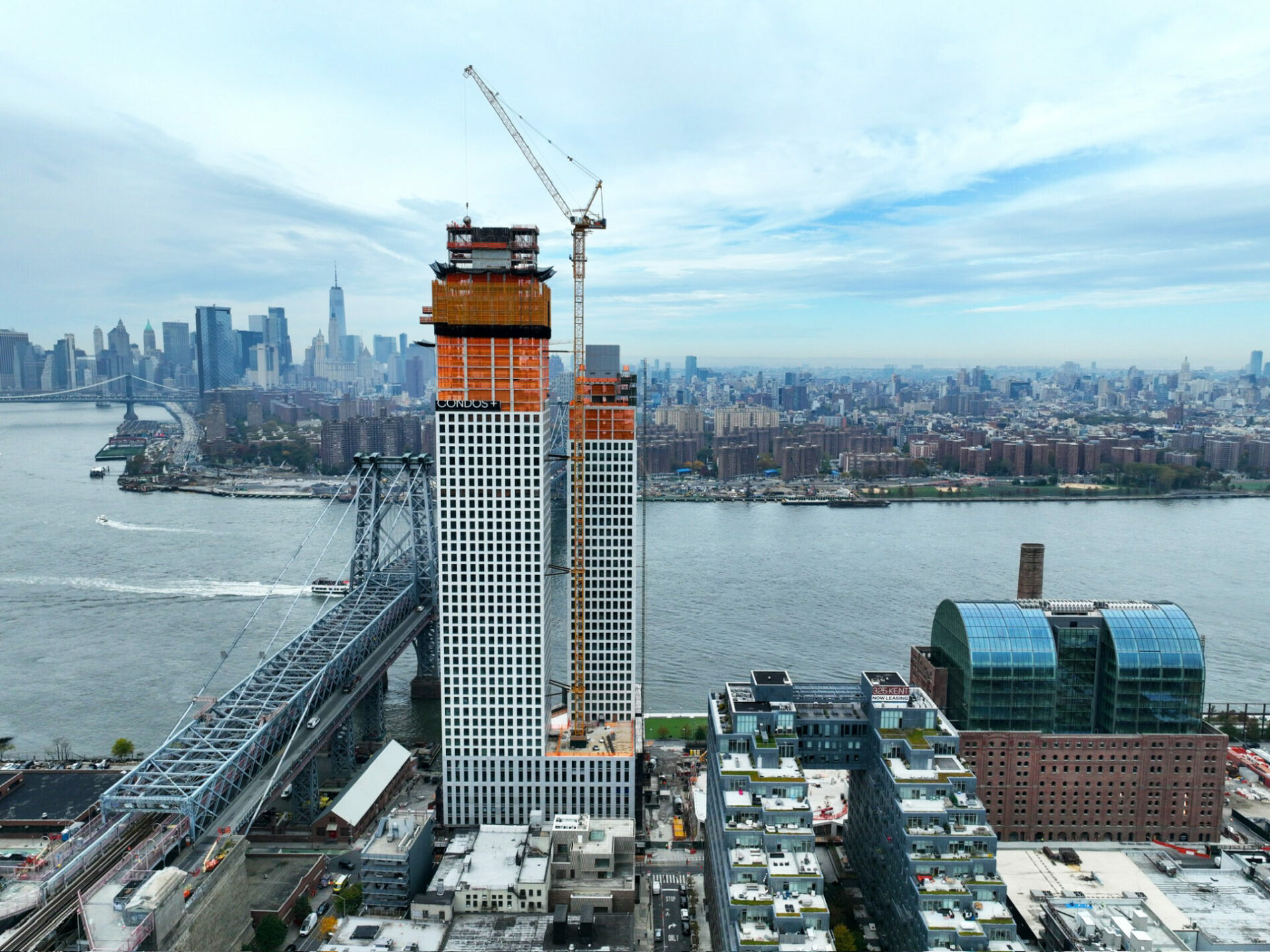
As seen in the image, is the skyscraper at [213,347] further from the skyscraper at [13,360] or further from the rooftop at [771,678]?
the rooftop at [771,678]

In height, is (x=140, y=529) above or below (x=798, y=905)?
below

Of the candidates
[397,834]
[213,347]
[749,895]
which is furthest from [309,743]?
[213,347]

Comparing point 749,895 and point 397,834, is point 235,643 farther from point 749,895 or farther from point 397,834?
point 749,895

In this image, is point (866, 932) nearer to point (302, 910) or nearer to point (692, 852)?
point (692, 852)

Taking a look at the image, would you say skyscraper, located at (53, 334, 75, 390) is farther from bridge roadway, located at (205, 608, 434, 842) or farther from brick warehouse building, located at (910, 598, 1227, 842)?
brick warehouse building, located at (910, 598, 1227, 842)

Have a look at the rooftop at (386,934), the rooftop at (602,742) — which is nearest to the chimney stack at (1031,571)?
the rooftop at (602,742)

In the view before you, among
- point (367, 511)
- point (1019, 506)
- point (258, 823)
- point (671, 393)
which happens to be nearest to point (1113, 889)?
point (258, 823)

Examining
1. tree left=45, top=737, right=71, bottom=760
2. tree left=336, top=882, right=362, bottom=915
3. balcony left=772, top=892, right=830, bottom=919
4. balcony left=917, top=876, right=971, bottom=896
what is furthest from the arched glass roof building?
tree left=45, top=737, right=71, bottom=760
